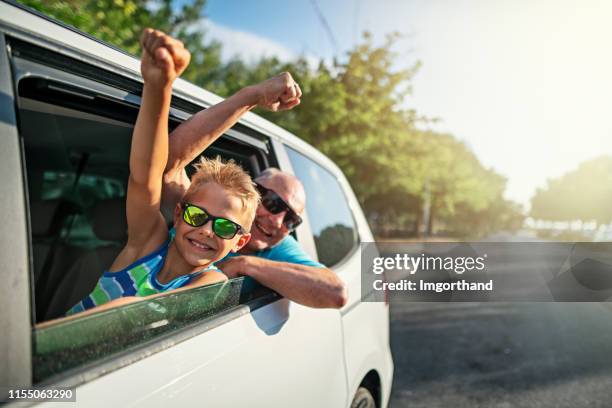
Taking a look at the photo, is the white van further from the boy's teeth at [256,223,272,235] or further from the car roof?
the boy's teeth at [256,223,272,235]

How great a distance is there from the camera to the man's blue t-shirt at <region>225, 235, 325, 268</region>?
Result: 1947 mm

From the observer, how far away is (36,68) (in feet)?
3.24

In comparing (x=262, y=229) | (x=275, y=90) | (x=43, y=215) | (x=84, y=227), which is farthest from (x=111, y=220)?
(x=275, y=90)

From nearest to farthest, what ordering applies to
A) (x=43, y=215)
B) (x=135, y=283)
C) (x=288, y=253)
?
(x=135, y=283)
(x=288, y=253)
(x=43, y=215)

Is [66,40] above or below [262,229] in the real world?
above

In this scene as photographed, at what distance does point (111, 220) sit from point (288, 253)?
4.52ft

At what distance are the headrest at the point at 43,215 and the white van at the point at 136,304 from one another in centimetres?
29

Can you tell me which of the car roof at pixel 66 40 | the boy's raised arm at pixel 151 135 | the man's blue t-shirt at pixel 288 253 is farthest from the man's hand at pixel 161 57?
the man's blue t-shirt at pixel 288 253

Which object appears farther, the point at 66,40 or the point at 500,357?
the point at 500,357

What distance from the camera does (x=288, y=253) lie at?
1.98m

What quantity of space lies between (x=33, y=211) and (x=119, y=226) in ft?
3.24

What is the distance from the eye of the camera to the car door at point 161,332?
89cm

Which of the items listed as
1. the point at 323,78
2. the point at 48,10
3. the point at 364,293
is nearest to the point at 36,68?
the point at 364,293

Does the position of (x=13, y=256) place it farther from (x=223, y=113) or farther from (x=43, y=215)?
(x=43, y=215)
